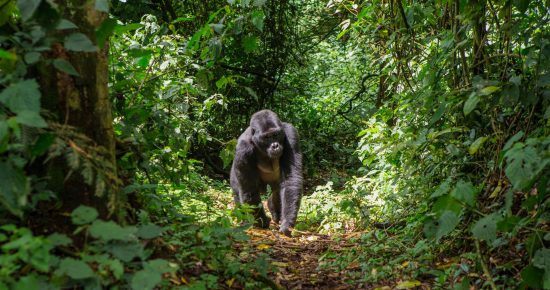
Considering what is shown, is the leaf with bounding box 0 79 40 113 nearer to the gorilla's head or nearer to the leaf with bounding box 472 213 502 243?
the leaf with bounding box 472 213 502 243

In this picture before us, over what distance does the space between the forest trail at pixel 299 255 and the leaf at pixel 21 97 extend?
68.1 inches

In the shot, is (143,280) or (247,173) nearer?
(143,280)

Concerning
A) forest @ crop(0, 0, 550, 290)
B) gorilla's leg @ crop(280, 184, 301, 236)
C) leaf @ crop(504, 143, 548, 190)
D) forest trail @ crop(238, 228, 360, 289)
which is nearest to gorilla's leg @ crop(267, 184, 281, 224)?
forest @ crop(0, 0, 550, 290)

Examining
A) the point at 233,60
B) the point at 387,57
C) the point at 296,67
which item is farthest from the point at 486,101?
the point at 296,67

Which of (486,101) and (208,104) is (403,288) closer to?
(486,101)

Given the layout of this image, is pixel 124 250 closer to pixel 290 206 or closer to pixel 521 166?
pixel 521 166

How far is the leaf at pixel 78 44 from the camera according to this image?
193cm

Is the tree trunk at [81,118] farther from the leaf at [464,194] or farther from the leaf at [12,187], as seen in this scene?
the leaf at [464,194]

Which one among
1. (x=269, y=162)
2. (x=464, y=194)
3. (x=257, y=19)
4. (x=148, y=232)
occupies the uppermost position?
(x=257, y=19)

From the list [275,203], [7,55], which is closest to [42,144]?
[7,55]

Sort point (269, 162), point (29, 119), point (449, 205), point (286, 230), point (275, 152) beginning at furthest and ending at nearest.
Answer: point (269, 162)
point (275, 152)
point (286, 230)
point (449, 205)
point (29, 119)

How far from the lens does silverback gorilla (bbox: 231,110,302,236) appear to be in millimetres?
6199

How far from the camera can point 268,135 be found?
244 inches

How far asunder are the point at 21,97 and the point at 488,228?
1.95 meters
